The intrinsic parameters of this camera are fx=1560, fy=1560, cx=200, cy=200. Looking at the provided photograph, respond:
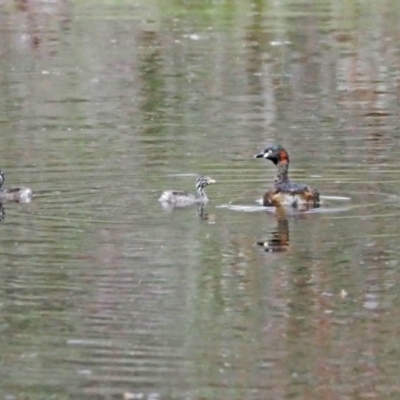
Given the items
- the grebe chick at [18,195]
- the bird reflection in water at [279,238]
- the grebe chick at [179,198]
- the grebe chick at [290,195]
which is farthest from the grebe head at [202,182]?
the grebe chick at [18,195]

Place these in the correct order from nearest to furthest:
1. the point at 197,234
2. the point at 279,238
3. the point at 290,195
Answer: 1. the point at 279,238
2. the point at 197,234
3. the point at 290,195

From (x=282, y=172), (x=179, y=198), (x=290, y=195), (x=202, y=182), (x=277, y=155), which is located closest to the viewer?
(x=290, y=195)

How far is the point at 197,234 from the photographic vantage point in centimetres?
1223

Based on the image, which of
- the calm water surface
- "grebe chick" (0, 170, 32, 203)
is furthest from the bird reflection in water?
"grebe chick" (0, 170, 32, 203)

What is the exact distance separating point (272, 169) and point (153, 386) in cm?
782

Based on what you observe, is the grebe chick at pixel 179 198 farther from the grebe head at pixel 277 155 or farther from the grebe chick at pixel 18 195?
the grebe chick at pixel 18 195

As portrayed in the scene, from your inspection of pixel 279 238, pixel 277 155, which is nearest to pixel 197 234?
pixel 279 238

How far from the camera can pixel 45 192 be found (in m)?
14.1

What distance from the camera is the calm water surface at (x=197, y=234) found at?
8.48m

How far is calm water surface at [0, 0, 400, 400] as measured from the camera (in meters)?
8.48

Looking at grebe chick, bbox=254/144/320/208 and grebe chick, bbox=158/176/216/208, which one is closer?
grebe chick, bbox=254/144/320/208

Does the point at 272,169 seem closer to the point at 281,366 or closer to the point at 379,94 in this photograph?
the point at 379,94

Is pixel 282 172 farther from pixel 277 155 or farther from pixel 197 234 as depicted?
pixel 197 234

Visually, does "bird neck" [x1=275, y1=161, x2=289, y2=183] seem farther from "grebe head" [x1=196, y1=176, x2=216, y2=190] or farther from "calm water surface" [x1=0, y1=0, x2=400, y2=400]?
"grebe head" [x1=196, y1=176, x2=216, y2=190]
